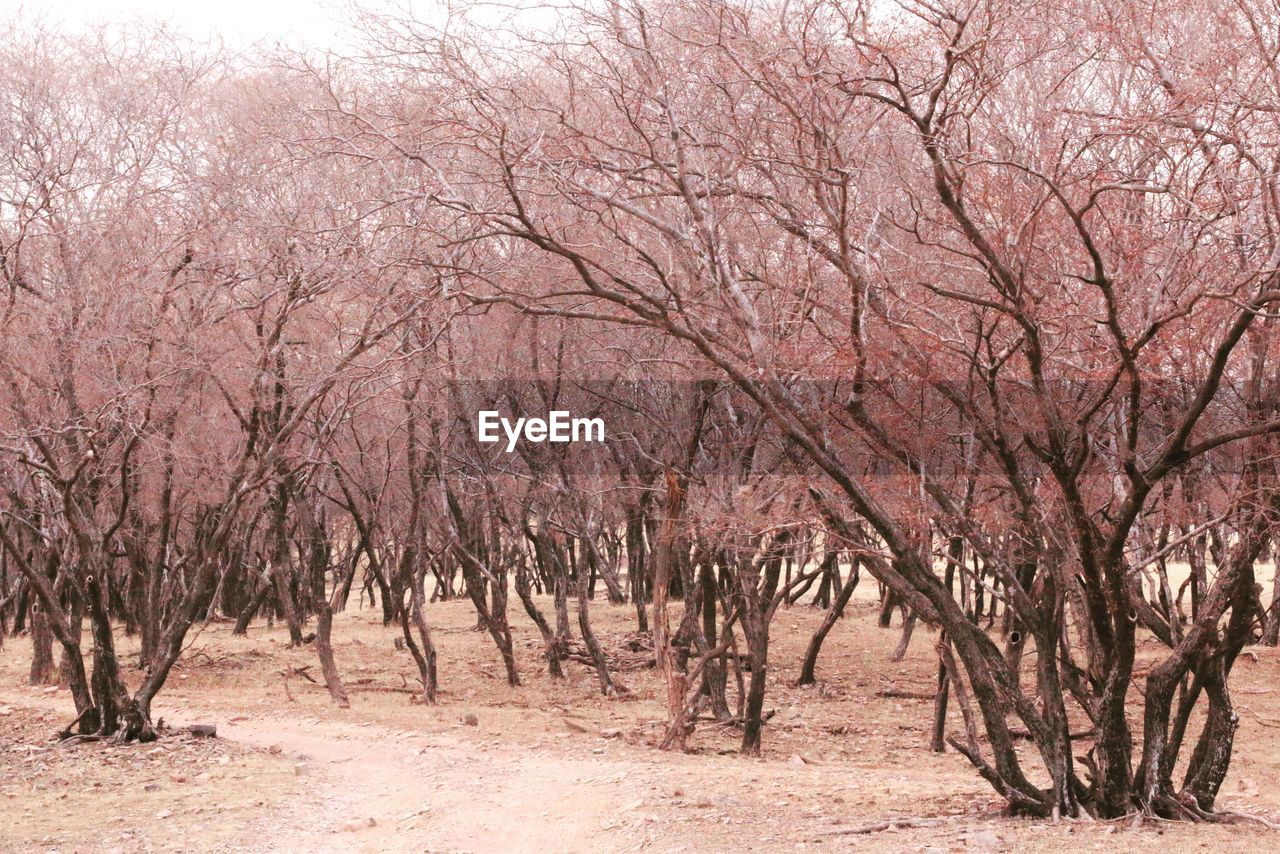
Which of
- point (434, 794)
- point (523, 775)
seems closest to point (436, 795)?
point (434, 794)

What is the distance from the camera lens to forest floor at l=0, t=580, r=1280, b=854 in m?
8.55

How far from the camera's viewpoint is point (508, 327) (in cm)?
1683

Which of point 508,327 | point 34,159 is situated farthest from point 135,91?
point 508,327

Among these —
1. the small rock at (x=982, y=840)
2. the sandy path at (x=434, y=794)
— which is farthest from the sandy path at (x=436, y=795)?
the small rock at (x=982, y=840)

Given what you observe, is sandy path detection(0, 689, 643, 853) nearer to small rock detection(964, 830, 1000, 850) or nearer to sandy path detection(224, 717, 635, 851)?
sandy path detection(224, 717, 635, 851)

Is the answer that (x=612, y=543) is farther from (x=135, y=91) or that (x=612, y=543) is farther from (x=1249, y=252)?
(x=1249, y=252)

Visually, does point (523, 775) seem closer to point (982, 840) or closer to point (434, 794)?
point (434, 794)

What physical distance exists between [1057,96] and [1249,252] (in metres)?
2.61

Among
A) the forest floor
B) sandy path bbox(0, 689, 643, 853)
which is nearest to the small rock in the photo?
the forest floor

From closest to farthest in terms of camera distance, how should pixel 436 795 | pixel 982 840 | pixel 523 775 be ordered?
pixel 982 840
pixel 436 795
pixel 523 775

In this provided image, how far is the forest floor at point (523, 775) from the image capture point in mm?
8547

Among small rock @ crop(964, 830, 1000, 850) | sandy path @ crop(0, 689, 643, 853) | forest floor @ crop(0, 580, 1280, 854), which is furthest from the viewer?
sandy path @ crop(0, 689, 643, 853)

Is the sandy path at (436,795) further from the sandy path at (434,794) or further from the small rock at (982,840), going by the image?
the small rock at (982,840)

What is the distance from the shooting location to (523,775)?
11.1m
